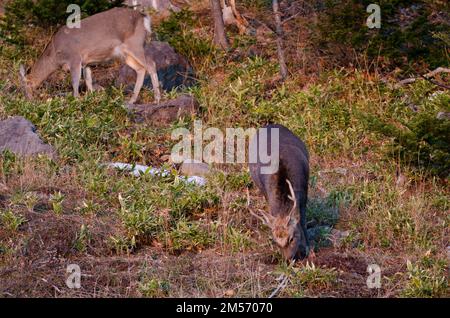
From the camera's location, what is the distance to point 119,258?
28.2 ft

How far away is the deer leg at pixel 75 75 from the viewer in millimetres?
14359

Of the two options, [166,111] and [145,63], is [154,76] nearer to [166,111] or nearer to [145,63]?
[145,63]

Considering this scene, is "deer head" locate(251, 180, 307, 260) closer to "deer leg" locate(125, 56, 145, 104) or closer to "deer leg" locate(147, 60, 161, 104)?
"deer leg" locate(147, 60, 161, 104)

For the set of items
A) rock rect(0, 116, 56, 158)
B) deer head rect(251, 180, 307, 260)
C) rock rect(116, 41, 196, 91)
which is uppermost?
deer head rect(251, 180, 307, 260)

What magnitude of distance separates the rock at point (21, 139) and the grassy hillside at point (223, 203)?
0.71 ft

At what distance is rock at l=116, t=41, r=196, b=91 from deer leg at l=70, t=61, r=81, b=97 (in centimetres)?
83

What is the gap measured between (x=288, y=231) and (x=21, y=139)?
174 inches

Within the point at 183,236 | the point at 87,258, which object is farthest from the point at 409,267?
the point at 87,258

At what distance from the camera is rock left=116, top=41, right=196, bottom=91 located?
1527 cm

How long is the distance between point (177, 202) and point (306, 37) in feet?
21.8

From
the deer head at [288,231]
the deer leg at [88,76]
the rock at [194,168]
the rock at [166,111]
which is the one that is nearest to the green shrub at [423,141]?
the rock at [194,168]

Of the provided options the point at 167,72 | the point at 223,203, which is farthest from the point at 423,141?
the point at 167,72

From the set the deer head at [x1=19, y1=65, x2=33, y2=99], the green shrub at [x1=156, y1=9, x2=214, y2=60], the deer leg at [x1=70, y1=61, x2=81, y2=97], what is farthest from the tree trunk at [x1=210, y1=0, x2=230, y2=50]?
the deer head at [x1=19, y1=65, x2=33, y2=99]

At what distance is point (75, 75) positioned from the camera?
14.5 m
